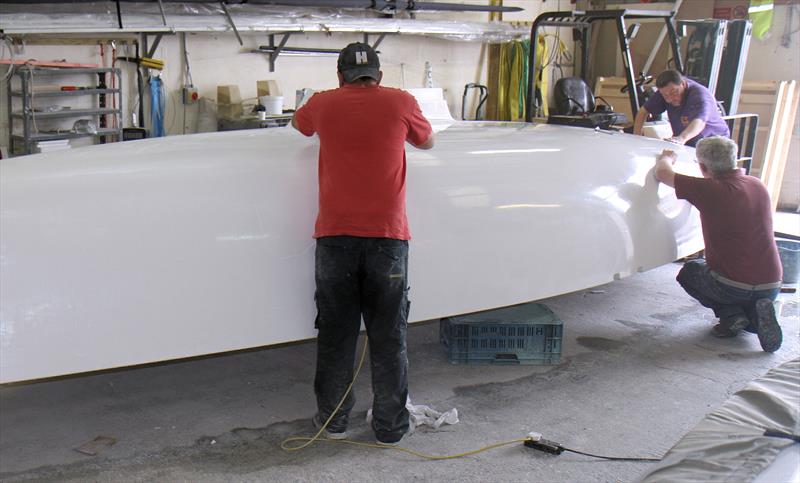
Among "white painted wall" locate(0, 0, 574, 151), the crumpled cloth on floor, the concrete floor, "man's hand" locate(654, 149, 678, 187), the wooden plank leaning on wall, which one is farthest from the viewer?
the wooden plank leaning on wall

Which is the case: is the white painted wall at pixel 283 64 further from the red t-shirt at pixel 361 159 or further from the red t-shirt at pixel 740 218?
the red t-shirt at pixel 740 218

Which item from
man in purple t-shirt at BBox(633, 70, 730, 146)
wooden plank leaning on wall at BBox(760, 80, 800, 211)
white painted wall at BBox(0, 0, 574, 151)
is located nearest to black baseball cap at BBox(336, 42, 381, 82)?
man in purple t-shirt at BBox(633, 70, 730, 146)

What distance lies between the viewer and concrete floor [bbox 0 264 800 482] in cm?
263

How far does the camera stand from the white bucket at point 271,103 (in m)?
6.34

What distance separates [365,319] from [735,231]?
2.20 meters

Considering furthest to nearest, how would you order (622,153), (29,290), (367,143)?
(622,153) < (367,143) < (29,290)

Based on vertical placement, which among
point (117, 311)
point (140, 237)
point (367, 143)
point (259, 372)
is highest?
point (367, 143)

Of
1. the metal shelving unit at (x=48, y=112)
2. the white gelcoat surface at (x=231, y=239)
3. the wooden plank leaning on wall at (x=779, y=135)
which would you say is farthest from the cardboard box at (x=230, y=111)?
the wooden plank leaning on wall at (x=779, y=135)

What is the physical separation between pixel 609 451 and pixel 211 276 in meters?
1.59

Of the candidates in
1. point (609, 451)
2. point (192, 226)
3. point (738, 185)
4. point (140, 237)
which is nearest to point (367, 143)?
point (192, 226)

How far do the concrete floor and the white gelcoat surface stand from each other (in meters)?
0.39

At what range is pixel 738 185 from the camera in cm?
391

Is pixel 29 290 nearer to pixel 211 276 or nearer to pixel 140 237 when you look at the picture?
pixel 140 237

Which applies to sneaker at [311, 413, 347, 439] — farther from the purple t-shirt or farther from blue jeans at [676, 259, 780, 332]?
the purple t-shirt
